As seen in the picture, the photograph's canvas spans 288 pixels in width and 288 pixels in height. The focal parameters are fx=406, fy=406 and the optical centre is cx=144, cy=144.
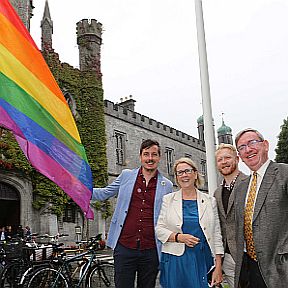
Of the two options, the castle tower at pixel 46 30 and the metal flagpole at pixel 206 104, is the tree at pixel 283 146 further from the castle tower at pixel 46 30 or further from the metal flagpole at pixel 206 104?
the metal flagpole at pixel 206 104

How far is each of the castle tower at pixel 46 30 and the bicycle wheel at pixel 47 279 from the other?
512 inches

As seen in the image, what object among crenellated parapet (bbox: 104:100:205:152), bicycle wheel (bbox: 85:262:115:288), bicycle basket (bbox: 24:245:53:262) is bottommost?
bicycle wheel (bbox: 85:262:115:288)

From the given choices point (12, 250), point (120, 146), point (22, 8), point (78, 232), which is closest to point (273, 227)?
point (12, 250)

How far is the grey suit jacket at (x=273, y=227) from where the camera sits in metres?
2.49

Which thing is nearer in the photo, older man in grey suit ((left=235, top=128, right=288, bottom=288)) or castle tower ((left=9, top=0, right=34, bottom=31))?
older man in grey suit ((left=235, top=128, right=288, bottom=288))

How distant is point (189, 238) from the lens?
325cm

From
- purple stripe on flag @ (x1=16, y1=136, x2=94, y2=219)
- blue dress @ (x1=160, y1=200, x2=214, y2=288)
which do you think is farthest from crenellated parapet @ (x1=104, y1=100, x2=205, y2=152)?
blue dress @ (x1=160, y1=200, x2=214, y2=288)

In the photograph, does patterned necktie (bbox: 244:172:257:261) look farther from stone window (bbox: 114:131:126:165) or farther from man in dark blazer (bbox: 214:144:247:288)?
stone window (bbox: 114:131:126:165)

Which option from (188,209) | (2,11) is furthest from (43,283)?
(2,11)

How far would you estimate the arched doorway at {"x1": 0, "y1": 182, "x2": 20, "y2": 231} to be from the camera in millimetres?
14758

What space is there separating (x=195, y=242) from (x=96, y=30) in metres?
18.8

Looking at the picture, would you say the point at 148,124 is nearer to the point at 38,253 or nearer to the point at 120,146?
the point at 120,146

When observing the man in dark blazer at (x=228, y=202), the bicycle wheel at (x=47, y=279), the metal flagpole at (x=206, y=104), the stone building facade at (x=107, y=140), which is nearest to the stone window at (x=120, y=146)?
the stone building facade at (x=107, y=140)

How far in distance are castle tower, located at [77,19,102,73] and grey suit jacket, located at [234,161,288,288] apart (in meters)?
18.2
